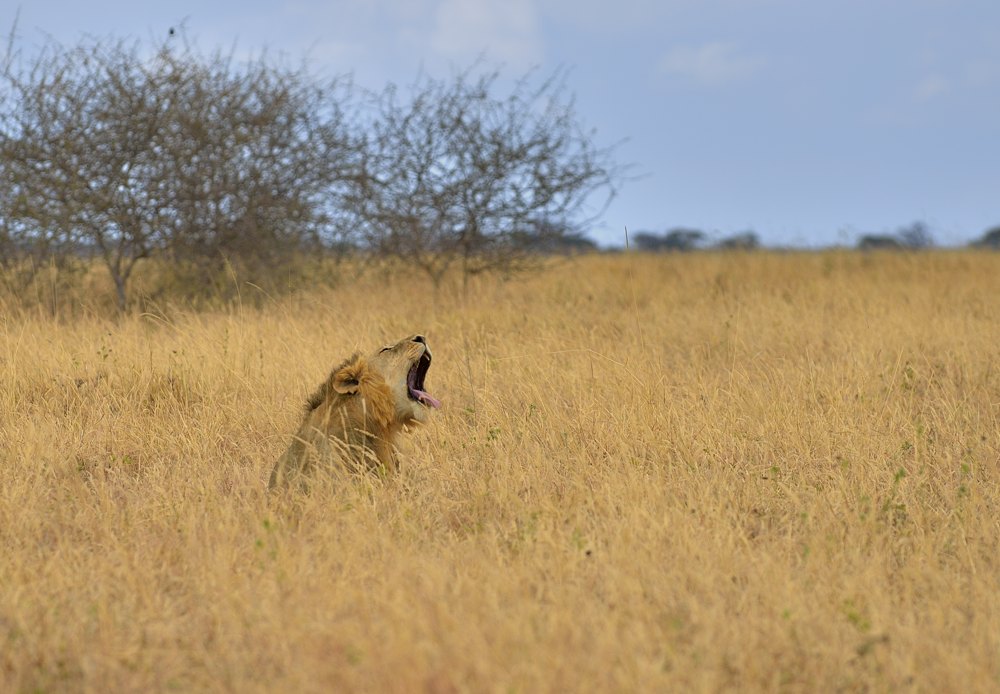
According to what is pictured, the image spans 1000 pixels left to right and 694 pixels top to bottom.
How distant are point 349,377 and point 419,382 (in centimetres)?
66

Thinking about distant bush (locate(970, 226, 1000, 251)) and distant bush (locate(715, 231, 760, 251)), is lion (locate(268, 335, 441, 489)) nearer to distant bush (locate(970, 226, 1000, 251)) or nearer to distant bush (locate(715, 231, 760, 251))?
distant bush (locate(715, 231, 760, 251))

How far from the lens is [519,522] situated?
4.43 metres

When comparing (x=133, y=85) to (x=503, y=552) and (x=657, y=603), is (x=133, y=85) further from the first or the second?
(x=657, y=603)

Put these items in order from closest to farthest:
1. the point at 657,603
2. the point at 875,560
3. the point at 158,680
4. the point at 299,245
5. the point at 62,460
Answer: the point at 158,680, the point at 657,603, the point at 875,560, the point at 62,460, the point at 299,245

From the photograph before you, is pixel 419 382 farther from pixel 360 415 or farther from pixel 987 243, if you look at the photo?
pixel 987 243

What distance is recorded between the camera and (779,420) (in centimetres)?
585

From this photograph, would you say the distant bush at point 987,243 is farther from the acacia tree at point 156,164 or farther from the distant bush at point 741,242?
the acacia tree at point 156,164

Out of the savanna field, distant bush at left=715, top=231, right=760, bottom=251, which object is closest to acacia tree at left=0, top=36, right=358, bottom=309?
the savanna field

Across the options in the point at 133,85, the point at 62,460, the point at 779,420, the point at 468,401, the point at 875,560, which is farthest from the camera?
the point at 133,85

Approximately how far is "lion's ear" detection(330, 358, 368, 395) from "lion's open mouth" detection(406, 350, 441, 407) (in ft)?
0.94

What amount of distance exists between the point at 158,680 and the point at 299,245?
976 cm

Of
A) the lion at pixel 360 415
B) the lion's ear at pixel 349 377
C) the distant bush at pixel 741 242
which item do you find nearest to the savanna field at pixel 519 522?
the lion at pixel 360 415

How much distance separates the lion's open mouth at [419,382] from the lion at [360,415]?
0.5 inches

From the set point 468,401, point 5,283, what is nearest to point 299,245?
point 5,283
